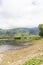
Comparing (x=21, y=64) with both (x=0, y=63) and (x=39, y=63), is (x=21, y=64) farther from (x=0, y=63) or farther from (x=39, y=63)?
(x=0, y=63)

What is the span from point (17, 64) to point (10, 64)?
1.41 m

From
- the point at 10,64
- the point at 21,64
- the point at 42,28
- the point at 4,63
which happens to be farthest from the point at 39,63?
→ the point at 42,28

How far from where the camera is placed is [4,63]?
24922 mm

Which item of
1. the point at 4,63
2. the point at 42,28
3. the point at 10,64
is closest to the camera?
the point at 10,64

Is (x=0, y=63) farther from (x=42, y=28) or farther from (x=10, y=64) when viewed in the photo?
(x=42, y=28)

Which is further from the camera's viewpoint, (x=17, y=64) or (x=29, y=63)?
(x=17, y=64)

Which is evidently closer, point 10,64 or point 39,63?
point 39,63

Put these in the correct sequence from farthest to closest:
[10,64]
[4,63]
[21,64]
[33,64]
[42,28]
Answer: [42,28] < [4,63] < [10,64] < [21,64] < [33,64]

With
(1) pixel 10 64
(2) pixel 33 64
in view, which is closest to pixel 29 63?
(2) pixel 33 64

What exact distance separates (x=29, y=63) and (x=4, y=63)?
5108 mm

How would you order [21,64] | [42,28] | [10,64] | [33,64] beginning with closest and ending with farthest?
1. [33,64]
2. [21,64]
3. [10,64]
4. [42,28]

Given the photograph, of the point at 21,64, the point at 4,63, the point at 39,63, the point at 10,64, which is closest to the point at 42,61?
the point at 39,63

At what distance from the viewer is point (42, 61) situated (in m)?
21.1

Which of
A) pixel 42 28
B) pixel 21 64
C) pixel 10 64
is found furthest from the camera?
pixel 42 28
